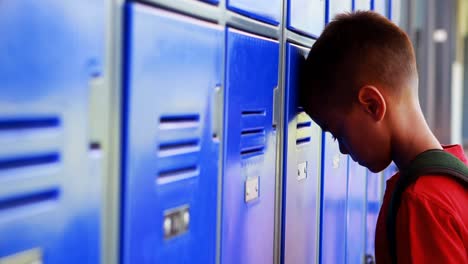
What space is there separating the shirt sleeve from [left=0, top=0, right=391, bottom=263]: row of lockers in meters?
0.29

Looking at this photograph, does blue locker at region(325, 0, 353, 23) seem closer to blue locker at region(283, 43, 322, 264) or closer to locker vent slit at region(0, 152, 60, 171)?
blue locker at region(283, 43, 322, 264)

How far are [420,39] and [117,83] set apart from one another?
123 inches

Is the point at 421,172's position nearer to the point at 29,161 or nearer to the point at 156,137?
the point at 156,137

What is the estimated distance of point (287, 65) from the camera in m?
1.27

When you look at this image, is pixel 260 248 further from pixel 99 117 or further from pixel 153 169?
pixel 99 117

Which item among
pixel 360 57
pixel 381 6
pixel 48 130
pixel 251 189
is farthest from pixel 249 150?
pixel 381 6

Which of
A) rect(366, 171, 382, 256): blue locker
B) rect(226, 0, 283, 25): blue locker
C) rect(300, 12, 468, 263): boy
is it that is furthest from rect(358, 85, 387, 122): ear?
rect(366, 171, 382, 256): blue locker

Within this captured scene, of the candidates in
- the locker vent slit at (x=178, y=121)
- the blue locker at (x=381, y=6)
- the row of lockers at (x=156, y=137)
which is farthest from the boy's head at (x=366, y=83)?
the blue locker at (x=381, y=6)

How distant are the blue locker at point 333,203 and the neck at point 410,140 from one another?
380 mm

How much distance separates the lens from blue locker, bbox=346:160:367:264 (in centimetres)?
183

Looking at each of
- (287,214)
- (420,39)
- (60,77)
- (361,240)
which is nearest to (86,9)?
(60,77)

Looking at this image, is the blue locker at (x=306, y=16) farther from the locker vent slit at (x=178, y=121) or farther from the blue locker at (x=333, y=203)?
the locker vent slit at (x=178, y=121)

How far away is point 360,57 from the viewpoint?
119 centimetres

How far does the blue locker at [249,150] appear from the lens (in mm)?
999
